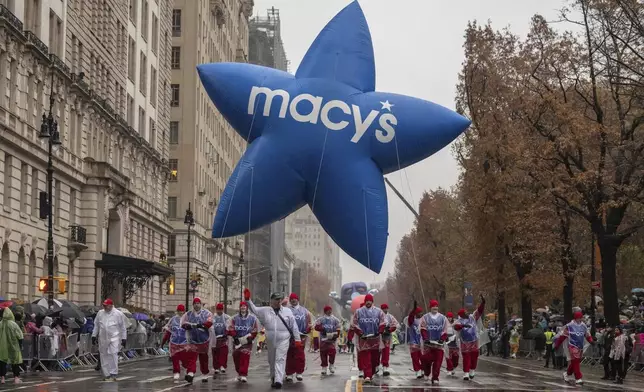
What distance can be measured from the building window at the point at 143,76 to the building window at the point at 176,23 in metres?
18.5

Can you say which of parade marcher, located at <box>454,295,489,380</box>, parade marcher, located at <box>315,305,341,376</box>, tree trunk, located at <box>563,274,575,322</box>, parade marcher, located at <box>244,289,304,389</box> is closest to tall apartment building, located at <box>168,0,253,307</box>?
tree trunk, located at <box>563,274,575,322</box>

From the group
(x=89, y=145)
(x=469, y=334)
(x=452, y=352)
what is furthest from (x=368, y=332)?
(x=89, y=145)

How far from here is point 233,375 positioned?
93.0 ft

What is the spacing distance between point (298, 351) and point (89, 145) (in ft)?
117

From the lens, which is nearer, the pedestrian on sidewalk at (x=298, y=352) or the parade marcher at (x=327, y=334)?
the pedestrian on sidewalk at (x=298, y=352)

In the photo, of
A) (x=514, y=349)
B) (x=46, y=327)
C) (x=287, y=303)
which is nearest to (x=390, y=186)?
(x=287, y=303)

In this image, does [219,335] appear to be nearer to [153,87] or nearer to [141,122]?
[141,122]

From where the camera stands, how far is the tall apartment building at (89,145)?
44072mm

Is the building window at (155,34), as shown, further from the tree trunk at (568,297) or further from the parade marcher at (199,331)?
the parade marcher at (199,331)

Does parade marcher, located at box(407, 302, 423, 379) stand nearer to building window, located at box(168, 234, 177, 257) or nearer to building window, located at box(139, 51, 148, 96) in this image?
building window, located at box(139, 51, 148, 96)

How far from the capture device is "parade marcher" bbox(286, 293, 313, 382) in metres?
25.1

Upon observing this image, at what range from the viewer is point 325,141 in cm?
2031

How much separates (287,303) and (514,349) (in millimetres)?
31368

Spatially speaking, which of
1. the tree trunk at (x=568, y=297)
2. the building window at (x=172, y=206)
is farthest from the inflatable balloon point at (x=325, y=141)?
the building window at (x=172, y=206)
